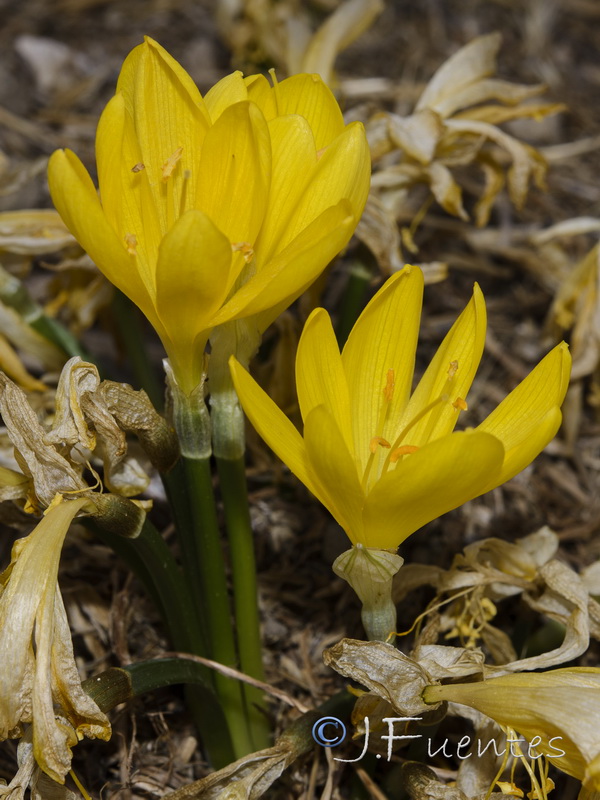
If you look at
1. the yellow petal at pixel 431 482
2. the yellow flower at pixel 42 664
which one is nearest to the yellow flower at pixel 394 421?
the yellow petal at pixel 431 482

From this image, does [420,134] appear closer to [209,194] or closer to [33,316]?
[209,194]

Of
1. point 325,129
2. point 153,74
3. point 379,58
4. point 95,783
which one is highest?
point 379,58

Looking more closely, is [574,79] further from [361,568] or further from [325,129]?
[361,568]

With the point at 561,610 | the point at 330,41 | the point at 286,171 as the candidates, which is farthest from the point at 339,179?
the point at 330,41

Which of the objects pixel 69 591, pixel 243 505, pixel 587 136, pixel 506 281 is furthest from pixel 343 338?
pixel 587 136

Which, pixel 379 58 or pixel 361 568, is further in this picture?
pixel 379 58

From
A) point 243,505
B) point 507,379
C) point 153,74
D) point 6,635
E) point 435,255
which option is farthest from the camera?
point 435,255
